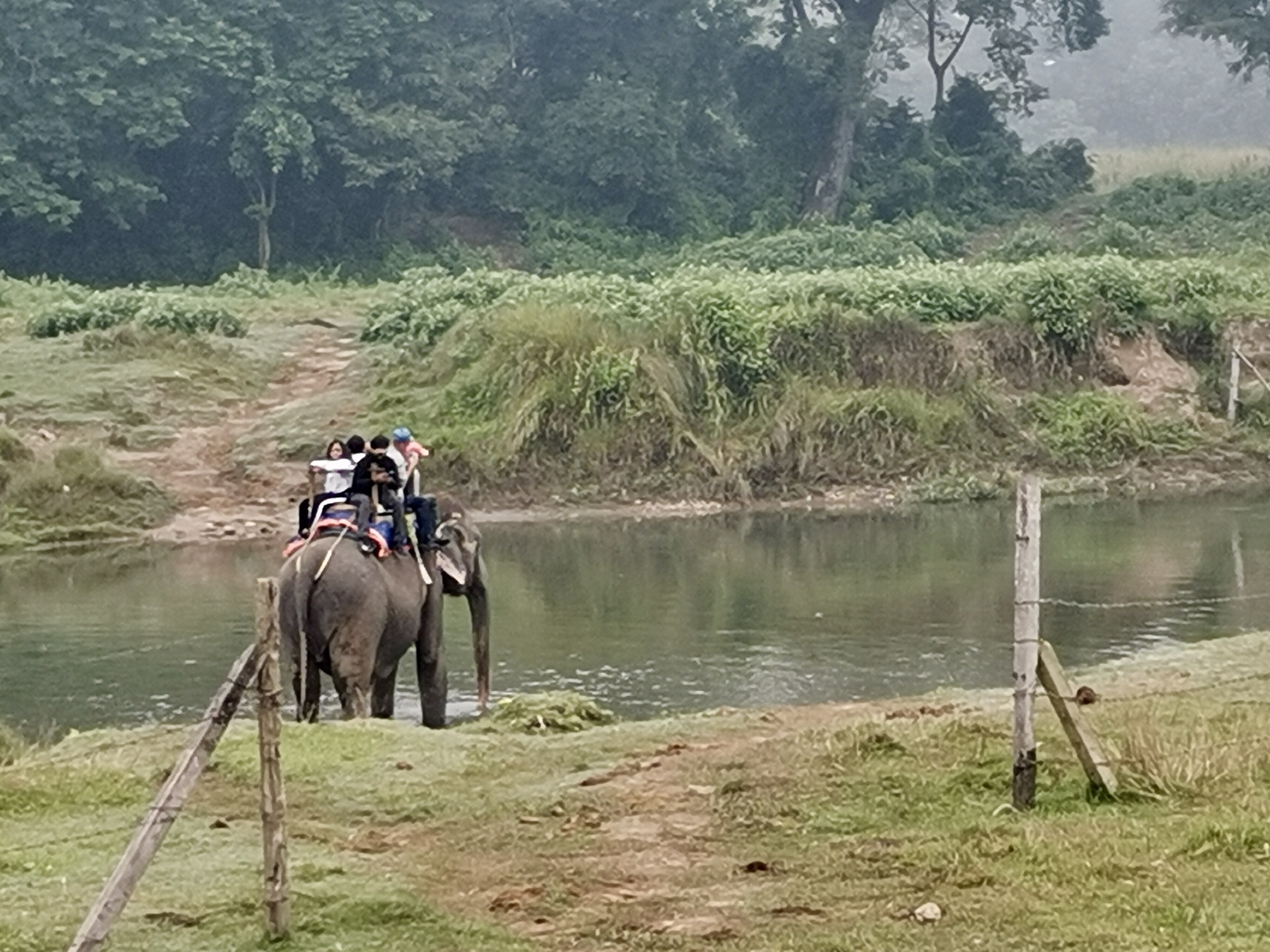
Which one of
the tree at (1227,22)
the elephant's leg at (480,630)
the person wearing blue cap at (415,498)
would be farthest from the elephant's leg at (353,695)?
the tree at (1227,22)

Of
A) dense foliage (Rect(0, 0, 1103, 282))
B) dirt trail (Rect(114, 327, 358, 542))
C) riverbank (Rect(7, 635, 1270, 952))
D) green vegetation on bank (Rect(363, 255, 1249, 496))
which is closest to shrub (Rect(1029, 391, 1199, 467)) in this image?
green vegetation on bank (Rect(363, 255, 1249, 496))

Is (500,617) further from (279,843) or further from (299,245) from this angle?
(299,245)

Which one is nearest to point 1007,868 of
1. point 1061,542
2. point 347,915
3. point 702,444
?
point 347,915

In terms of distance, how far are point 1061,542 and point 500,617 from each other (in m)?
7.15

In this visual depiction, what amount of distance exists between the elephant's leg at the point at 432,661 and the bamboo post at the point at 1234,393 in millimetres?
19648

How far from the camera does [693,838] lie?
8.62 meters

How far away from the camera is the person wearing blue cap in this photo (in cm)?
1428

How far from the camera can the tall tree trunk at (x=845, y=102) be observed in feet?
161

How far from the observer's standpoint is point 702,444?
1133 inches

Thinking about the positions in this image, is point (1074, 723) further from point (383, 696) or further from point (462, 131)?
point (462, 131)

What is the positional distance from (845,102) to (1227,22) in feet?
27.8

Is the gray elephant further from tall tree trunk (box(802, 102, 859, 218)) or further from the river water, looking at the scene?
tall tree trunk (box(802, 102, 859, 218))

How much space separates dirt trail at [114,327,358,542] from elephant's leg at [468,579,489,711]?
10561 millimetres

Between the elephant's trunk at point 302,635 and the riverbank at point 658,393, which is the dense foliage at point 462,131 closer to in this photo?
the riverbank at point 658,393
